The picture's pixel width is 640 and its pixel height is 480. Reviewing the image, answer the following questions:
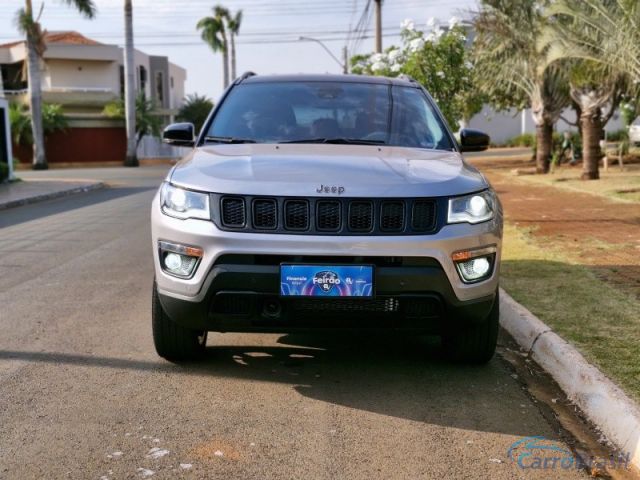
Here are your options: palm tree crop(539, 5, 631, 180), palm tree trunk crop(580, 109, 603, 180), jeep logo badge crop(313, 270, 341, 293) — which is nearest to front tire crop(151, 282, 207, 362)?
jeep logo badge crop(313, 270, 341, 293)

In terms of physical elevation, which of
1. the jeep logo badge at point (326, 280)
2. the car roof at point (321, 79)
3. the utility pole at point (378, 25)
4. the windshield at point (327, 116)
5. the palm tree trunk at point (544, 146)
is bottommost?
the palm tree trunk at point (544, 146)

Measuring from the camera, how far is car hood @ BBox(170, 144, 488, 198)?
14.1 ft

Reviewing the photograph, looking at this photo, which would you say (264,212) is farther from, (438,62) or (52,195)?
(438,62)

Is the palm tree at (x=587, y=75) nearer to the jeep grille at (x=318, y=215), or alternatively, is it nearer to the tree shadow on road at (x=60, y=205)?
the tree shadow on road at (x=60, y=205)

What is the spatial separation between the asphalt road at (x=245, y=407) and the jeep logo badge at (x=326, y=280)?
16.1 inches

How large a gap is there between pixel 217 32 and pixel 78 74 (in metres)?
11.5

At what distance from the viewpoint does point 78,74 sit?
199ft

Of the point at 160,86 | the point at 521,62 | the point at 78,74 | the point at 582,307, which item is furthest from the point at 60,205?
the point at 160,86

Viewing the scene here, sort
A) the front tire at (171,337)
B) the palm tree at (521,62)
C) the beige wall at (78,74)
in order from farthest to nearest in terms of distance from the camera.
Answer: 1. the beige wall at (78,74)
2. the palm tree at (521,62)
3. the front tire at (171,337)

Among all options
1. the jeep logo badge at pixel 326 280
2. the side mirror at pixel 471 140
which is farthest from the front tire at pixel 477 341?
the side mirror at pixel 471 140

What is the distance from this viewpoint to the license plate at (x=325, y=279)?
417cm

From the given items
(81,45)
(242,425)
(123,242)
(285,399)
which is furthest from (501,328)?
(81,45)

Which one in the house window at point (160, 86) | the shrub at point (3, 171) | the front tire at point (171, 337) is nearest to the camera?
the front tire at point (171, 337)

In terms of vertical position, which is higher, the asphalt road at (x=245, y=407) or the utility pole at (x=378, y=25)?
the utility pole at (x=378, y=25)
